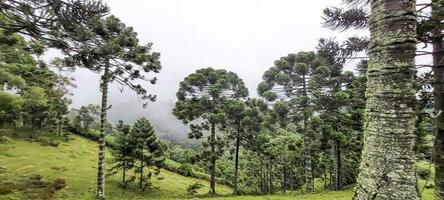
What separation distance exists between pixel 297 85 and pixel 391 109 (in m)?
23.1

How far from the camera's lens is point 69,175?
24.4 meters

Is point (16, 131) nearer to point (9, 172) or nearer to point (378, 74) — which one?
point (9, 172)

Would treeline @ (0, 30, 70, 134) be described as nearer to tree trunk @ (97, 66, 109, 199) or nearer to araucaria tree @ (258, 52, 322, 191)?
tree trunk @ (97, 66, 109, 199)

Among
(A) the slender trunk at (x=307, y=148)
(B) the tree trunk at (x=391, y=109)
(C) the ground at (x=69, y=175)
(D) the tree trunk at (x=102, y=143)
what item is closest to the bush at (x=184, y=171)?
(C) the ground at (x=69, y=175)

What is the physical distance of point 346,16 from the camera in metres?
7.30

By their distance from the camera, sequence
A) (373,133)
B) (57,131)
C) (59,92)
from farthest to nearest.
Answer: (59,92)
(57,131)
(373,133)

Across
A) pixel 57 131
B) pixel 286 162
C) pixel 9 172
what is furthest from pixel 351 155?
pixel 57 131

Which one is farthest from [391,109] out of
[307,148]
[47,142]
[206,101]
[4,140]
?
[47,142]

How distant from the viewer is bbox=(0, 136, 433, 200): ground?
2031cm

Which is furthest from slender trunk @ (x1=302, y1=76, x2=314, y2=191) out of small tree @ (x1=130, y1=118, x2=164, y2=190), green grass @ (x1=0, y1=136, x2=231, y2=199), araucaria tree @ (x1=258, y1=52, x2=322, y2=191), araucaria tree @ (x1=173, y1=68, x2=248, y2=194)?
small tree @ (x1=130, y1=118, x2=164, y2=190)

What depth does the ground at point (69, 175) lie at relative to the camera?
20.3 m

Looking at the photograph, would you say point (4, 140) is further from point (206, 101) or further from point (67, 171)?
point (206, 101)

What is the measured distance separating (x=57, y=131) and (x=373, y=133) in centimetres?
4582

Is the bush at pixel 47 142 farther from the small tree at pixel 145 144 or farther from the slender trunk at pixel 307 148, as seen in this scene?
the slender trunk at pixel 307 148
